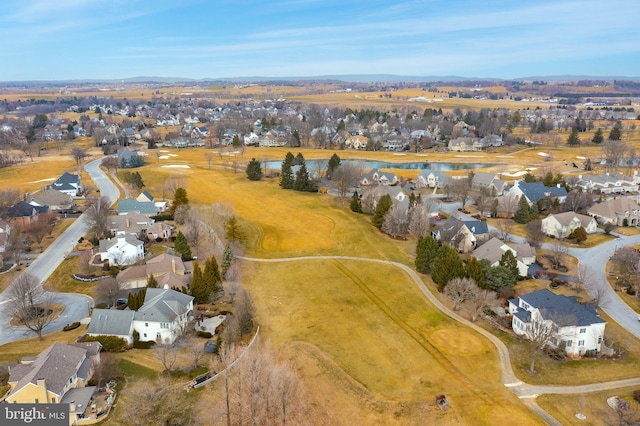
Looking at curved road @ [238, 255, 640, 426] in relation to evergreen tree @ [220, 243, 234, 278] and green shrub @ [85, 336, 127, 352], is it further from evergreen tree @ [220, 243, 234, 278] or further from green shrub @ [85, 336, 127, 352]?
green shrub @ [85, 336, 127, 352]

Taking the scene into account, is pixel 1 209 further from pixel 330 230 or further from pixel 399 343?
pixel 399 343

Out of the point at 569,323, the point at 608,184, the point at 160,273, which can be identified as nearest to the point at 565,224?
the point at 569,323

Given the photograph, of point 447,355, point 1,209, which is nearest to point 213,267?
point 447,355

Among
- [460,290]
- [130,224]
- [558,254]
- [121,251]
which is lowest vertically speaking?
[558,254]

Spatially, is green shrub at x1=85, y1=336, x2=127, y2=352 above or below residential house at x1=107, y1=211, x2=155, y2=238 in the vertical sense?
below

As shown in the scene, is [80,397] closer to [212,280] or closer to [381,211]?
[212,280]

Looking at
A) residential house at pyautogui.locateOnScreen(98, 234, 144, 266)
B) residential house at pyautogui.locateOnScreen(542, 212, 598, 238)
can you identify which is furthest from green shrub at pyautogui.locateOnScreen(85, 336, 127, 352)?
residential house at pyautogui.locateOnScreen(542, 212, 598, 238)
